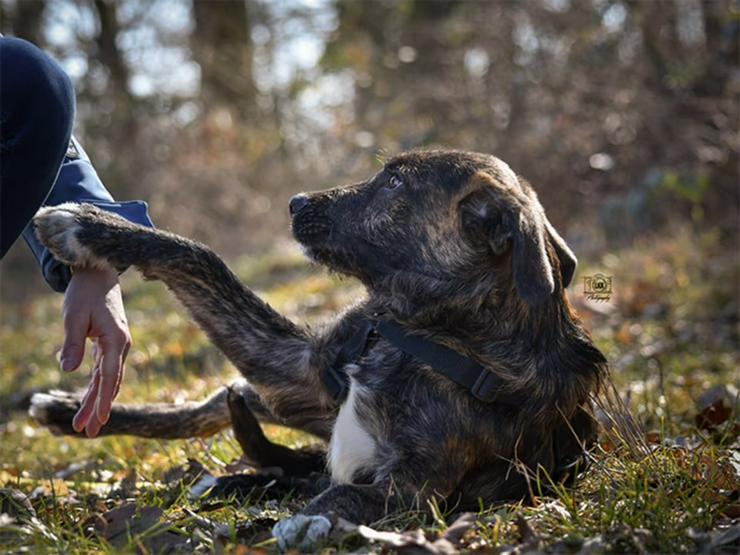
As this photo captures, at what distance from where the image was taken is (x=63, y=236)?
338 cm

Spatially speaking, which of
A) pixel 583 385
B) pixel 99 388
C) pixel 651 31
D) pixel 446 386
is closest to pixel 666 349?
pixel 583 385

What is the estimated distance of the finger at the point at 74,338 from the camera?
311cm

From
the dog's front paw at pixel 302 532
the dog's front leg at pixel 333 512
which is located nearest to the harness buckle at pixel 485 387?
the dog's front leg at pixel 333 512

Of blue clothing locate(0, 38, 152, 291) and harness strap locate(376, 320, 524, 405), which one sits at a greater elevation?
blue clothing locate(0, 38, 152, 291)

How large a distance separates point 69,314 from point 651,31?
867 centimetres

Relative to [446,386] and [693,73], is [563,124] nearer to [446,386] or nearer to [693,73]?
[693,73]

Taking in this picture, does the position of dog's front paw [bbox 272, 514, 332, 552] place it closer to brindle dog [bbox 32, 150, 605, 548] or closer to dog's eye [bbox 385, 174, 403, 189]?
brindle dog [bbox 32, 150, 605, 548]

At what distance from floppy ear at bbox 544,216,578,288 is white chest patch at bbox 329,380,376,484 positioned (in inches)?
43.1

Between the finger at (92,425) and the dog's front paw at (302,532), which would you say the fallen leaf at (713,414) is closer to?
the dog's front paw at (302,532)

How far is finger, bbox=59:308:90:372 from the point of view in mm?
3109

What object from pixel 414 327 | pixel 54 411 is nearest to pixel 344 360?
pixel 414 327

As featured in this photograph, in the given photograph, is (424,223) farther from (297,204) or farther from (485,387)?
(485,387)

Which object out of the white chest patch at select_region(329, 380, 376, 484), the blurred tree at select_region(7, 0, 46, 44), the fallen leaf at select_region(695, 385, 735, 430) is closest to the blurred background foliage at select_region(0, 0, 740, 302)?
the blurred tree at select_region(7, 0, 46, 44)

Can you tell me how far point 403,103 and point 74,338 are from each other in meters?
8.84
